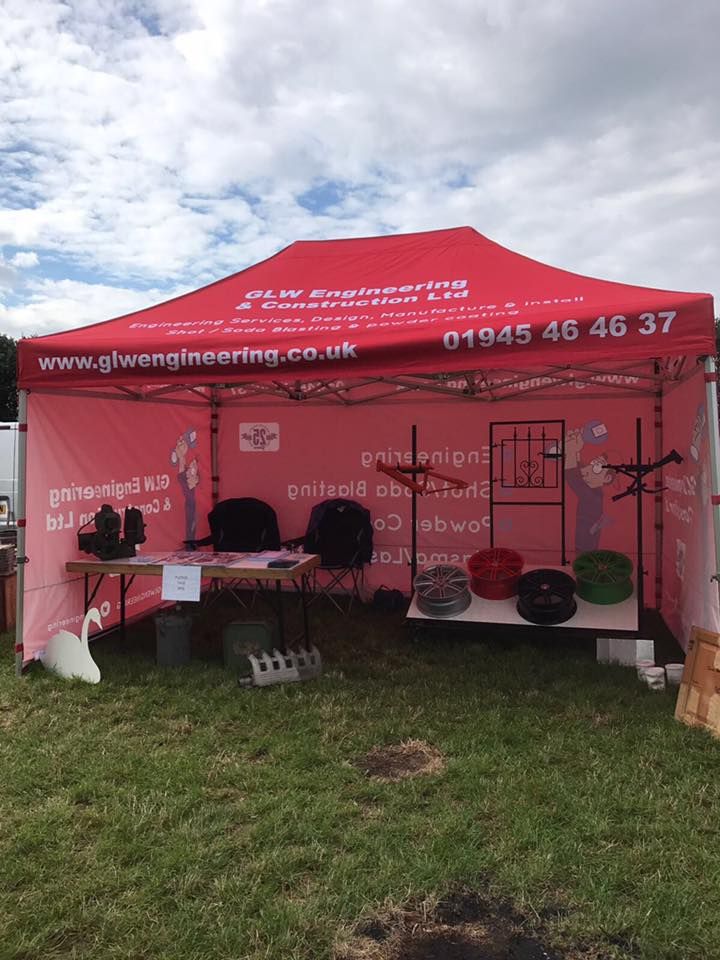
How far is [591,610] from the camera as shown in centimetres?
464

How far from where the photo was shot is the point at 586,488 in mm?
5664

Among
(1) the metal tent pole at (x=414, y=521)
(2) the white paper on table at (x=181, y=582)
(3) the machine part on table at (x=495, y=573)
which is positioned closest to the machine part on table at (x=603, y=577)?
(3) the machine part on table at (x=495, y=573)

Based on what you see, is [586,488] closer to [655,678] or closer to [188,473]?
[655,678]

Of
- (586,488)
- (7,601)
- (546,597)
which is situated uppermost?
(586,488)

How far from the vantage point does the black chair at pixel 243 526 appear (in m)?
6.21

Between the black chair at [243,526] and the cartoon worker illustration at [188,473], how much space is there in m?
0.16

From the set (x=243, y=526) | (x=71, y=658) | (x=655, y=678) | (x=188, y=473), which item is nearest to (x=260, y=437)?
(x=188, y=473)

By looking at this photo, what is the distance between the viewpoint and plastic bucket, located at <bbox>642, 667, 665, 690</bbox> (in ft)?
12.6

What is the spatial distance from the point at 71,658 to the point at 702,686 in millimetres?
3544

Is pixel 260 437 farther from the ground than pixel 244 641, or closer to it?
farther from the ground

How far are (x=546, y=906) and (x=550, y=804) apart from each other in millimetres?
605

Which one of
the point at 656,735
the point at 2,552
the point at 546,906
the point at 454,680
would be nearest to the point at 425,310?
the point at 454,680

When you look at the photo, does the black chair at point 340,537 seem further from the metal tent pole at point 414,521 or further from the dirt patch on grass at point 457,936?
the dirt patch on grass at point 457,936

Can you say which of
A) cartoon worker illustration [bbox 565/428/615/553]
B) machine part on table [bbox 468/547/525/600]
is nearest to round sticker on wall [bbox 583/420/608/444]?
cartoon worker illustration [bbox 565/428/615/553]
